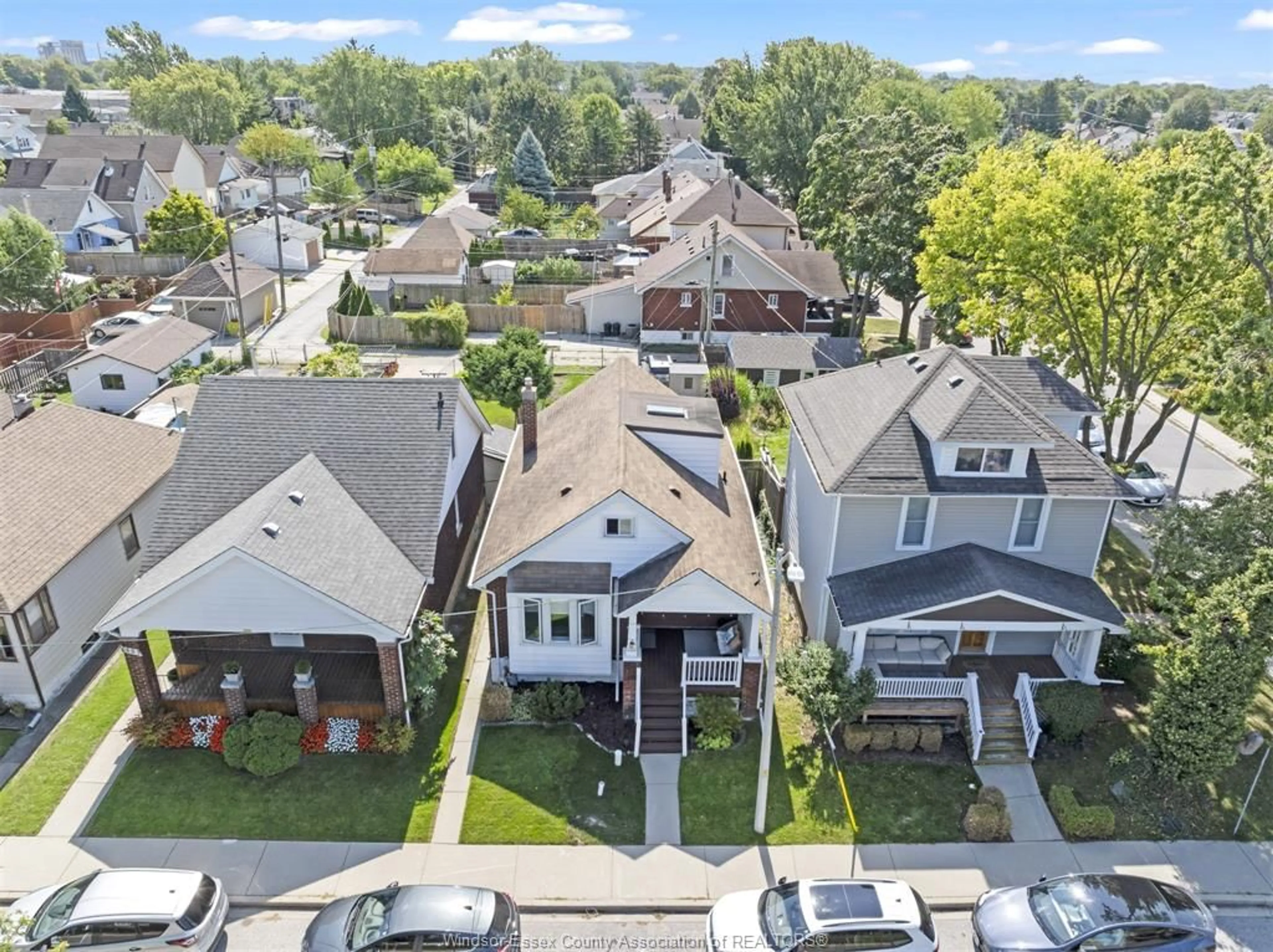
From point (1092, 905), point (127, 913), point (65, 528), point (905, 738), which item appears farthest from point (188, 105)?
point (1092, 905)

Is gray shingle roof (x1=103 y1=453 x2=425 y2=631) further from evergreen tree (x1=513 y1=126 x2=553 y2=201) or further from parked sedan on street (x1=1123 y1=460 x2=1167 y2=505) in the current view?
evergreen tree (x1=513 y1=126 x2=553 y2=201)

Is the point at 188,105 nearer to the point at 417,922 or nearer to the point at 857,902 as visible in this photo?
the point at 417,922

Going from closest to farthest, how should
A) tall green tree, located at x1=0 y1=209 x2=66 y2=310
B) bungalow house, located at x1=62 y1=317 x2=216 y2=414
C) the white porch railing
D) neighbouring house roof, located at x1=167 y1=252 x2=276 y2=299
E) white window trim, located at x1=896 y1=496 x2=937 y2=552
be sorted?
the white porch railing, white window trim, located at x1=896 y1=496 x2=937 y2=552, bungalow house, located at x1=62 y1=317 x2=216 y2=414, tall green tree, located at x1=0 y1=209 x2=66 y2=310, neighbouring house roof, located at x1=167 y1=252 x2=276 y2=299

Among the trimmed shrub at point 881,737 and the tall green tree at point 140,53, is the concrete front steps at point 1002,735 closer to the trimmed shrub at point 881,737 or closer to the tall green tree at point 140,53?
the trimmed shrub at point 881,737

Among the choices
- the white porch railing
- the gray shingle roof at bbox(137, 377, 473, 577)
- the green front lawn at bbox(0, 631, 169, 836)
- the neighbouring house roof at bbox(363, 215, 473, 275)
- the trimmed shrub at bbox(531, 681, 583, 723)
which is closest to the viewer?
the green front lawn at bbox(0, 631, 169, 836)

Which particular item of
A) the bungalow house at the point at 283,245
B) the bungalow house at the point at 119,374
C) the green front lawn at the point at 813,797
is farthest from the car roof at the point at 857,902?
the bungalow house at the point at 283,245

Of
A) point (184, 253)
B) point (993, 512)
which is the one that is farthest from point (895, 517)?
point (184, 253)

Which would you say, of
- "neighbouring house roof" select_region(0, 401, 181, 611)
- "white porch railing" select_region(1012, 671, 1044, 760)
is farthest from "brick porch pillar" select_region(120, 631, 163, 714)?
"white porch railing" select_region(1012, 671, 1044, 760)
